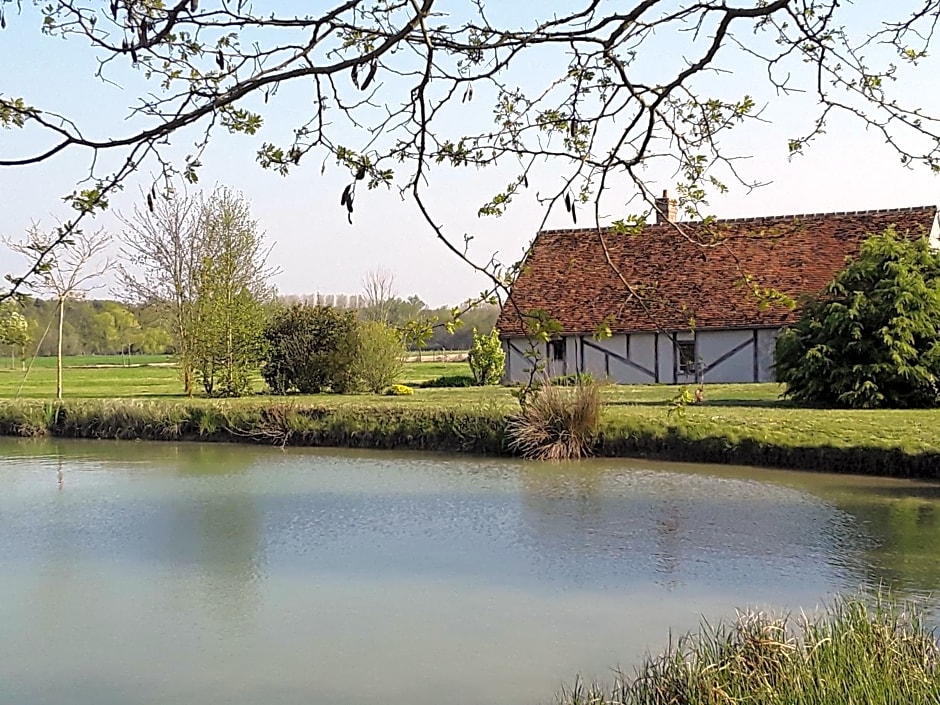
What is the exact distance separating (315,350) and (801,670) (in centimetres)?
1688

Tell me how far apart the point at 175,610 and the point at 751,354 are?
46.2 ft

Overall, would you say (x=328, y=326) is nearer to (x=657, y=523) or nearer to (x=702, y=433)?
(x=702, y=433)

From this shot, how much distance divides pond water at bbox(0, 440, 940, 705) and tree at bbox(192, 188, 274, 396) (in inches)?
347

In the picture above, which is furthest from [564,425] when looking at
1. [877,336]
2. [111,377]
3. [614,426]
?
[111,377]

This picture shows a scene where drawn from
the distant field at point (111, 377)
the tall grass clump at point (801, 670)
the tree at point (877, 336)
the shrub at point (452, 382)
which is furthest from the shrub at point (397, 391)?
the tall grass clump at point (801, 670)

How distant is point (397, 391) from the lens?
766 inches

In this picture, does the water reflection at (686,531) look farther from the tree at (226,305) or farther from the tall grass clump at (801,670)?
the tree at (226,305)

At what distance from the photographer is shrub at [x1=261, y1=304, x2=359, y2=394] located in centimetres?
1989

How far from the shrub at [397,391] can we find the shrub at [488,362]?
100 inches

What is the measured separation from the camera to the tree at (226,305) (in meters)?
20.0

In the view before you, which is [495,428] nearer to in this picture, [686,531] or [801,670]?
[686,531]

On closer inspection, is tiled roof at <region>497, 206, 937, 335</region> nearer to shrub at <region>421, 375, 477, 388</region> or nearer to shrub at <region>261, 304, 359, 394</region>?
shrub at <region>421, 375, 477, 388</region>

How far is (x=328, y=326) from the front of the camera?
2002 centimetres

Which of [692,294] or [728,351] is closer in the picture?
[728,351]
